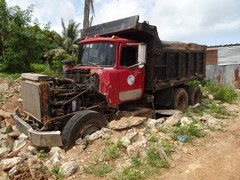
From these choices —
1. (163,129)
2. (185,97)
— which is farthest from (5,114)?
(185,97)

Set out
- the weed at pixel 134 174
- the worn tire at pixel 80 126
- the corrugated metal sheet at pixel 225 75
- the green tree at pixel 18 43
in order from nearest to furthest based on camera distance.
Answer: the weed at pixel 134 174
the worn tire at pixel 80 126
the green tree at pixel 18 43
the corrugated metal sheet at pixel 225 75

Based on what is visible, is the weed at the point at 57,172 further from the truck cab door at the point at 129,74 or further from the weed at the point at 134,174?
the truck cab door at the point at 129,74

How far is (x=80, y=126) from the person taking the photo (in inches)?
202

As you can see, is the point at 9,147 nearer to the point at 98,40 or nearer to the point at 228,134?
the point at 98,40

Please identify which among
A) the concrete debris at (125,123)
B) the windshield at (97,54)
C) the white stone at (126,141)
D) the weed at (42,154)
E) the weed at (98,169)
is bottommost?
the weed at (42,154)

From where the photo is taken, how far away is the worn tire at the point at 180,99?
336 inches

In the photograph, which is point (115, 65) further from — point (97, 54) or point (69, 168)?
point (69, 168)

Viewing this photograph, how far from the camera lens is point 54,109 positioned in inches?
217

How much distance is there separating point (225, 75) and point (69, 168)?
1530 cm

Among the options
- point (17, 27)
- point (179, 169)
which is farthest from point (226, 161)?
point (17, 27)

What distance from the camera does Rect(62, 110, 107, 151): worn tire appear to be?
4.95m

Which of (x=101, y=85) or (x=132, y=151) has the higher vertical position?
(x=101, y=85)

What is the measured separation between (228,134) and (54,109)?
4.17 m

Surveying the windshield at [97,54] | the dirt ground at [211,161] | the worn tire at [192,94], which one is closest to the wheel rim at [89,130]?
the windshield at [97,54]
